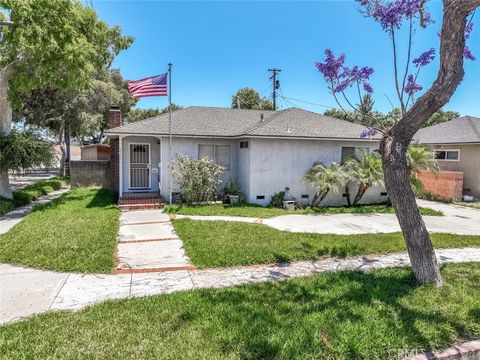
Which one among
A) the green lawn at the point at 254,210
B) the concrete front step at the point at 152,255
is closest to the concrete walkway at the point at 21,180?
the green lawn at the point at 254,210

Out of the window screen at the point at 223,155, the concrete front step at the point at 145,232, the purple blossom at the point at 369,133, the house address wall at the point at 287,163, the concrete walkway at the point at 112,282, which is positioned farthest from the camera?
the window screen at the point at 223,155

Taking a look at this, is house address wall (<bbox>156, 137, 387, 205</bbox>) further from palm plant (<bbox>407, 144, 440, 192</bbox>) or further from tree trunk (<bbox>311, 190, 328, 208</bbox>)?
palm plant (<bbox>407, 144, 440, 192</bbox>)

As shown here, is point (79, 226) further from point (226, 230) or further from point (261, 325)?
point (261, 325)

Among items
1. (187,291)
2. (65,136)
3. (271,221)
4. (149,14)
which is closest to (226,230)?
(271,221)

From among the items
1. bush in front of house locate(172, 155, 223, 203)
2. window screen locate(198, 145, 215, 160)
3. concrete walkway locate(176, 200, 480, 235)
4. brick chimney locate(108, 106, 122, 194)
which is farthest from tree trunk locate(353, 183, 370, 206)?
brick chimney locate(108, 106, 122, 194)

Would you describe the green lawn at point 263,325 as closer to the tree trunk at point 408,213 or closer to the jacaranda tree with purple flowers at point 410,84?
the tree trunk at point 408,213

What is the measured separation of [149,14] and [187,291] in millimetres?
11802

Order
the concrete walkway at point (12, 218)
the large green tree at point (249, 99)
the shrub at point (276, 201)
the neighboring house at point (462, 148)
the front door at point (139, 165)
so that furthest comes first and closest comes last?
the large green tree at point (249, 99) → the neighboring house at point (462, 148) → the front door at point (139, 165) → the shrub at point (276, 201) → the concrete walkway at point (12, 218)

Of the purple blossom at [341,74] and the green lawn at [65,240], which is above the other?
the purple blossom at [341,74]

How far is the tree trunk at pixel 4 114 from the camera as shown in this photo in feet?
39.9

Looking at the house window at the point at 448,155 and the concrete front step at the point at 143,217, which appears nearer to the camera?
the concrete front step at the point at 143,217

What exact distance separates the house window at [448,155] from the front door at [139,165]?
16344 mm

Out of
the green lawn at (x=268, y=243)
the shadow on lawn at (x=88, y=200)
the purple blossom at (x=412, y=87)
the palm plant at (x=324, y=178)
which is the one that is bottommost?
the green lawn at (x=268, y=243)

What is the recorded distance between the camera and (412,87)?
6.13 m
